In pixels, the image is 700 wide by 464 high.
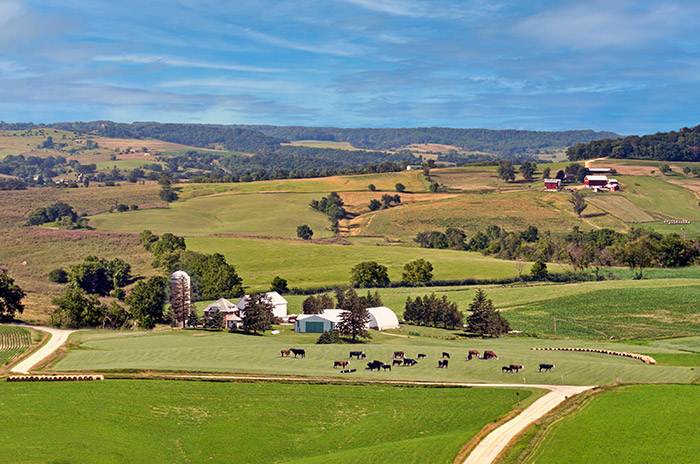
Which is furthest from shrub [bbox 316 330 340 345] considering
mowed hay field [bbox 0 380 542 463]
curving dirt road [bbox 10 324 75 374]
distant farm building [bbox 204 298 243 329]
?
curving dirt road [bbox 10 324 75 374]

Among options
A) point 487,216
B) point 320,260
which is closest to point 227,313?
point 320,260

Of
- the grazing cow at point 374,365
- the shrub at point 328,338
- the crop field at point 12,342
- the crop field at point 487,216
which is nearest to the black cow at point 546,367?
the grazing cow at point 374,365

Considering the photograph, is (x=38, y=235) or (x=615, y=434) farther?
(x=38, y=235)

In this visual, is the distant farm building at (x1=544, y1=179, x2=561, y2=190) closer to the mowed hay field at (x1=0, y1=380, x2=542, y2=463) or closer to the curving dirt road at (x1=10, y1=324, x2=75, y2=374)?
the curving dirt road at (x1=10, y1=324, x2=75, y2=374)

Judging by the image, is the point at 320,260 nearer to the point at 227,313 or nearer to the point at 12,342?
the point at 227,313

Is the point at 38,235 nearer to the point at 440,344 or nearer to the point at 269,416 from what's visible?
the point at 440,344

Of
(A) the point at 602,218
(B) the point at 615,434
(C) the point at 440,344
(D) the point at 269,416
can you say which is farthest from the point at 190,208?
(B) the point at 615,434
